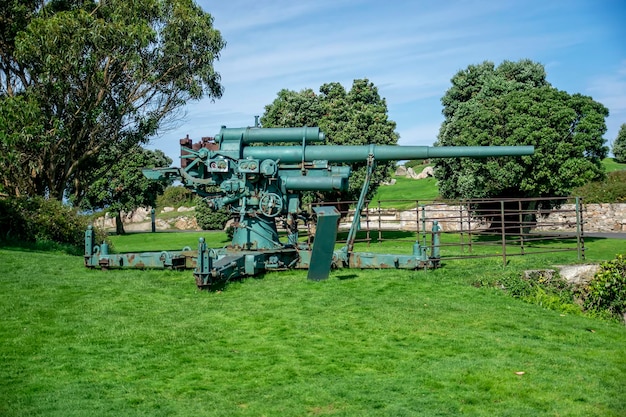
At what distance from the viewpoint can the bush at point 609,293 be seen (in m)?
12.1

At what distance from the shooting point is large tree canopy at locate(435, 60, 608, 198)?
23062mm

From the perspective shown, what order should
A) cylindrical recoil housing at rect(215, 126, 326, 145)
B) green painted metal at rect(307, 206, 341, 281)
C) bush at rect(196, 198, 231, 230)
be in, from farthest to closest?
bush at rect(196, 198, 231, 230), cylindrical recoil housing at rect(215, 126, 326, 145), green painted metal at rect(307, 206, 341, 281)

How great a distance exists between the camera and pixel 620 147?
5119 centimetres

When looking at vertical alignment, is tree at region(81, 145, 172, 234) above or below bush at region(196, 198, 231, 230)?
above

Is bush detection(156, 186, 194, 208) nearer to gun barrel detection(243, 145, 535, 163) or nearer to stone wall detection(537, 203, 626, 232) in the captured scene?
stone wall detection(537, 203, 626, 232)

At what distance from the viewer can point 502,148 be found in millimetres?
12758

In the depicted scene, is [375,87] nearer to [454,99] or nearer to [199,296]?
[454,99]

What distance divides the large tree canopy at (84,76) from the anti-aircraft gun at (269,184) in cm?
853

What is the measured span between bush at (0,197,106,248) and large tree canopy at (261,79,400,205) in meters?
11.1

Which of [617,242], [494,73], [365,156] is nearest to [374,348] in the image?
[365,156]

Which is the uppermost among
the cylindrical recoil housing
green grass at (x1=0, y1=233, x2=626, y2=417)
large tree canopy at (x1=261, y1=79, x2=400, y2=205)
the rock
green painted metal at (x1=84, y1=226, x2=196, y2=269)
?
large tree canopy at (x1=261, y1=79, x2=400, y2=205)

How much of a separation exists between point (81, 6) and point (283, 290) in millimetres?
16298

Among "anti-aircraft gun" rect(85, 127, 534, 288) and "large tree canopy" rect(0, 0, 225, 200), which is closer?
"anti-aircraft gun" rect(85, 127, 534, 288)

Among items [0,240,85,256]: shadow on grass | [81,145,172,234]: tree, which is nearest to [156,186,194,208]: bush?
[81,145,172,234]: tree
